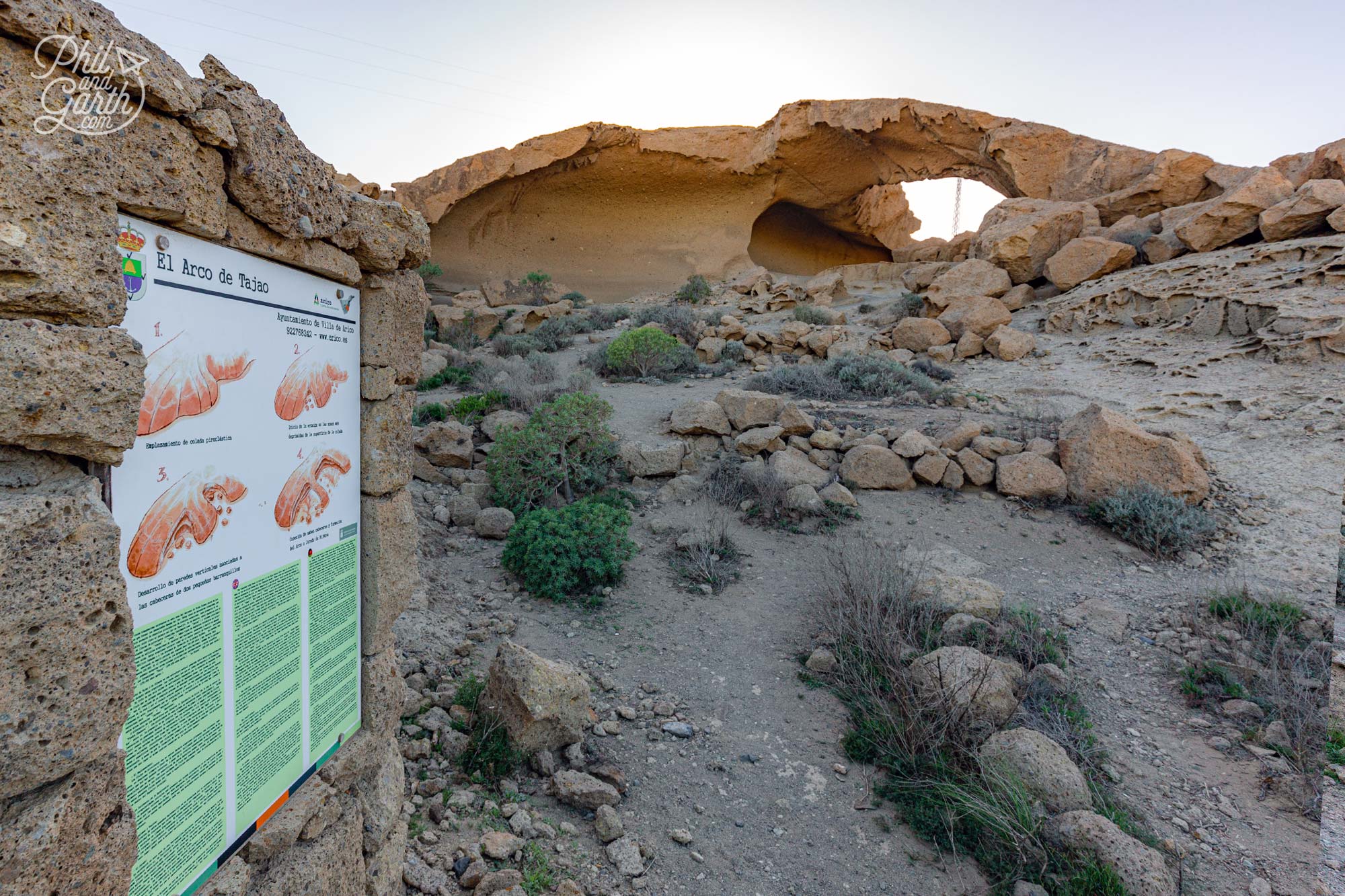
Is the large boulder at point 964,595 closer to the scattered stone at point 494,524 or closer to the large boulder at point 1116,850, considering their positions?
the large boulder at point 1116,850

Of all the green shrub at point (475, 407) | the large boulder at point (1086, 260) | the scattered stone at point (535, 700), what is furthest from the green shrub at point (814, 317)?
the scattered stone at point (535, 700)

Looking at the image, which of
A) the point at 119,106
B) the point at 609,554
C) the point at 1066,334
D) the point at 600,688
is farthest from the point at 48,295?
the point at 1066,334

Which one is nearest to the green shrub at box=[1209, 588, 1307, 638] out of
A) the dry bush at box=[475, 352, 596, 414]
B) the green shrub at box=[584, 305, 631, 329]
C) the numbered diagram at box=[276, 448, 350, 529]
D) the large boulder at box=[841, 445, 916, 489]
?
the large boulder at box=[841, 445, 916, 489]

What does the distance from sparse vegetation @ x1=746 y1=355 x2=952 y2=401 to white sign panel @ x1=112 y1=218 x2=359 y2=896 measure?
710 cm

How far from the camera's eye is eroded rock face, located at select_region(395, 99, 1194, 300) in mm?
14891

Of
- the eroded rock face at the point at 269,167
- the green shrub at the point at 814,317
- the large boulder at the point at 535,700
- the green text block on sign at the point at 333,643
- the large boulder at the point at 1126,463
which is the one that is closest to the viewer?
the eroded rock face at the point at 269,167

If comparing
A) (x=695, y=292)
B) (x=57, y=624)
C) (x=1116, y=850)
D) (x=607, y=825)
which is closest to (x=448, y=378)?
(x=607, y=825)

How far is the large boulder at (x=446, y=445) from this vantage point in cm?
614

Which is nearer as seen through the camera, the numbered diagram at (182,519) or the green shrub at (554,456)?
the numbered diagram at (182,519)

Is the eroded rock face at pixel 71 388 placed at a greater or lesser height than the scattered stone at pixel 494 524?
greater

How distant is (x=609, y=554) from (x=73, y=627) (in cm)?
356

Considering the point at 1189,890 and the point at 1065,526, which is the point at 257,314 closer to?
the point at 1189,890

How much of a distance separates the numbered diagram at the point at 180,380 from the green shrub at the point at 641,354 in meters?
8.04

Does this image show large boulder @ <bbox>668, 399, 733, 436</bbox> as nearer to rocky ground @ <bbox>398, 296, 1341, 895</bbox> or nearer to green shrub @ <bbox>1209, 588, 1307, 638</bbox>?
rocky ground @ <bbox>398, 296, 1341, 895</bbox>
